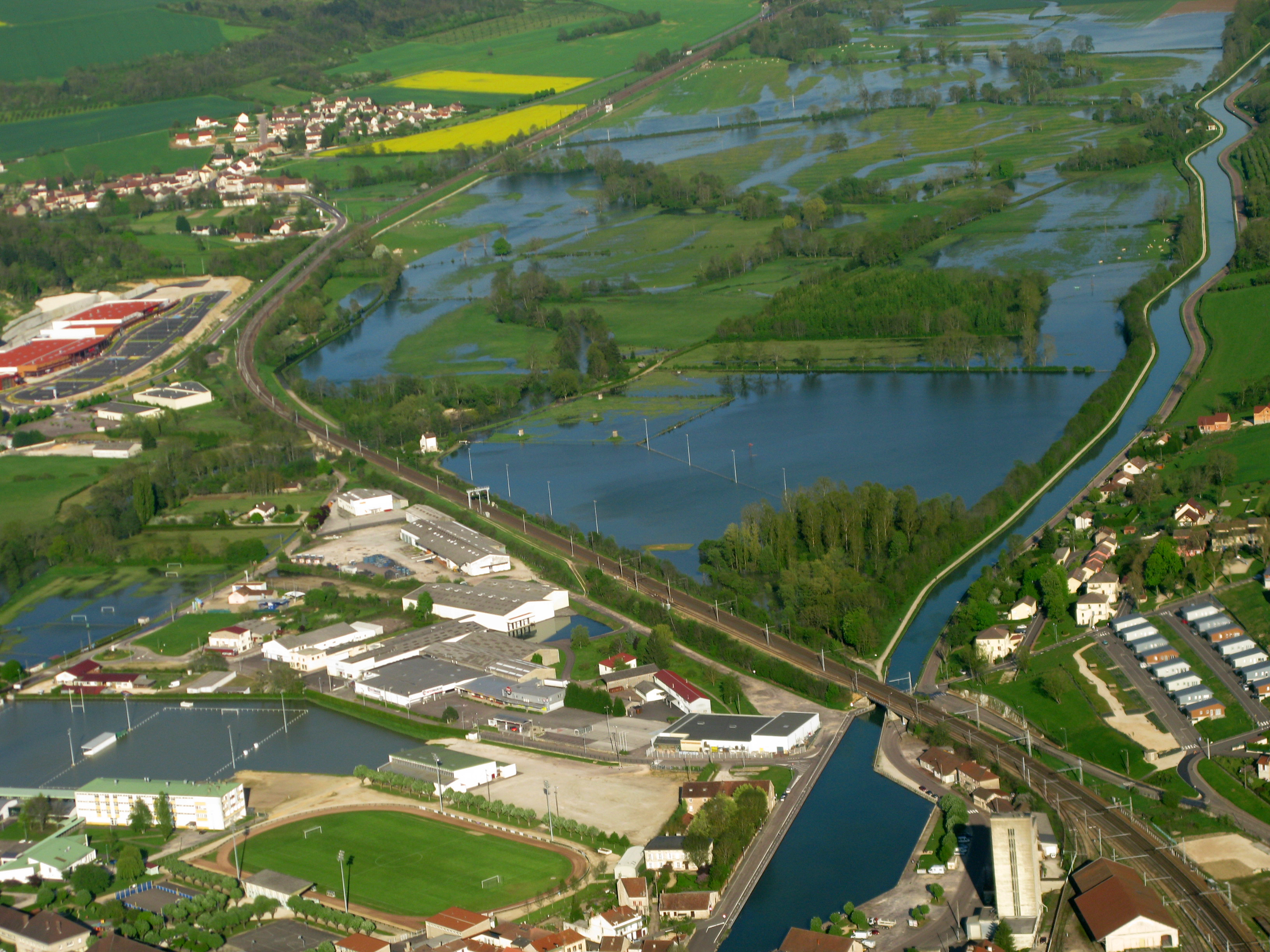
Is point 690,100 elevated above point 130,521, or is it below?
above

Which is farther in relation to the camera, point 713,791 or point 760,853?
point 713,791

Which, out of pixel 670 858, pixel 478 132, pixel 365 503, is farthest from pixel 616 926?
pixel 478 132

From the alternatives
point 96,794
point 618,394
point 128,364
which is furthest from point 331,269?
point 96,794

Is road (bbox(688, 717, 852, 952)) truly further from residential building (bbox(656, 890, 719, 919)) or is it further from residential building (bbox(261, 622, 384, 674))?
residential building (bbox(261, 622, 384, 674))

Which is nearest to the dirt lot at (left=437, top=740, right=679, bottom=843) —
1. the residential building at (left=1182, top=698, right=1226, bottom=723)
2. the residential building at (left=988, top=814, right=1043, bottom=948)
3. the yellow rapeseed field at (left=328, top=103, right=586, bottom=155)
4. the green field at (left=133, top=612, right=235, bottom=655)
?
the residential building at (left=988, top=814, right=1043, bottom=948)

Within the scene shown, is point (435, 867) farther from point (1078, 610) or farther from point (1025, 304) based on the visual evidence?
point (1025, 304)

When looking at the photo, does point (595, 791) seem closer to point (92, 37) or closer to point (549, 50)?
point (549, 50)
